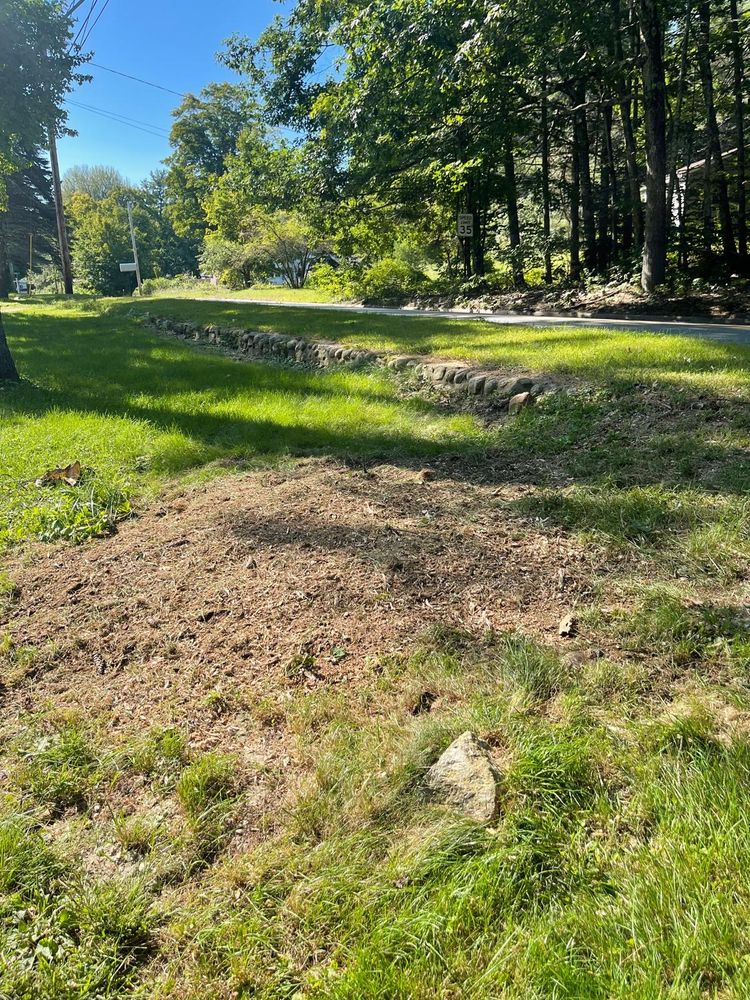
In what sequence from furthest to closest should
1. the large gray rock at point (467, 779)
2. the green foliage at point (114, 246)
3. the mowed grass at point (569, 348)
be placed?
the green foliage at point (114, 246) → the mowed grass at point (569, 348) → the large gray rock at point (467, 779)

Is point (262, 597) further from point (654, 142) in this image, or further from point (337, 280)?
point (337, 280)

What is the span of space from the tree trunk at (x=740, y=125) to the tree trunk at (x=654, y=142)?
4.40 ft

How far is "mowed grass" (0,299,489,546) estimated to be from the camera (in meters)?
4.10

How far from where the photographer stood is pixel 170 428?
17.6ft

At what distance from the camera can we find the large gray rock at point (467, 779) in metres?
1.58

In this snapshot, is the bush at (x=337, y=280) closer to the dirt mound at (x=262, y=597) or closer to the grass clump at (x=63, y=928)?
the dirt mound at (x=262, y=597)

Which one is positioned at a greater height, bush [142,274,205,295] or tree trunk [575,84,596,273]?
bush [142,274,205,295]

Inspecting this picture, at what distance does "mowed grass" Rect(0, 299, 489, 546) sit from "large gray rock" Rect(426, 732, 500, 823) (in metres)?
2.76

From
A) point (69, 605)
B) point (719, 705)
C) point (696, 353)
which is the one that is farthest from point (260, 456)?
point (696, 353)

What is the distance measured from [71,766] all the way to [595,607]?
6.47 feet

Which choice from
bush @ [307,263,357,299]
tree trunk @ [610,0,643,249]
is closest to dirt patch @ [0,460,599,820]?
tree trunk @ [610,0,643,249]

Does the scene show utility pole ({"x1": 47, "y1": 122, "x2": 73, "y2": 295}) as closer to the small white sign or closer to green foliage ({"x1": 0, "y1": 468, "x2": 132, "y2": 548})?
the small white sign

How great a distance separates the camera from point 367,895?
141cm

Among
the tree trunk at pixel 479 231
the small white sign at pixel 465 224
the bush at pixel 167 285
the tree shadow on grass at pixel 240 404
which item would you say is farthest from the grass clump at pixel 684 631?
the bush at pixel 167 285
